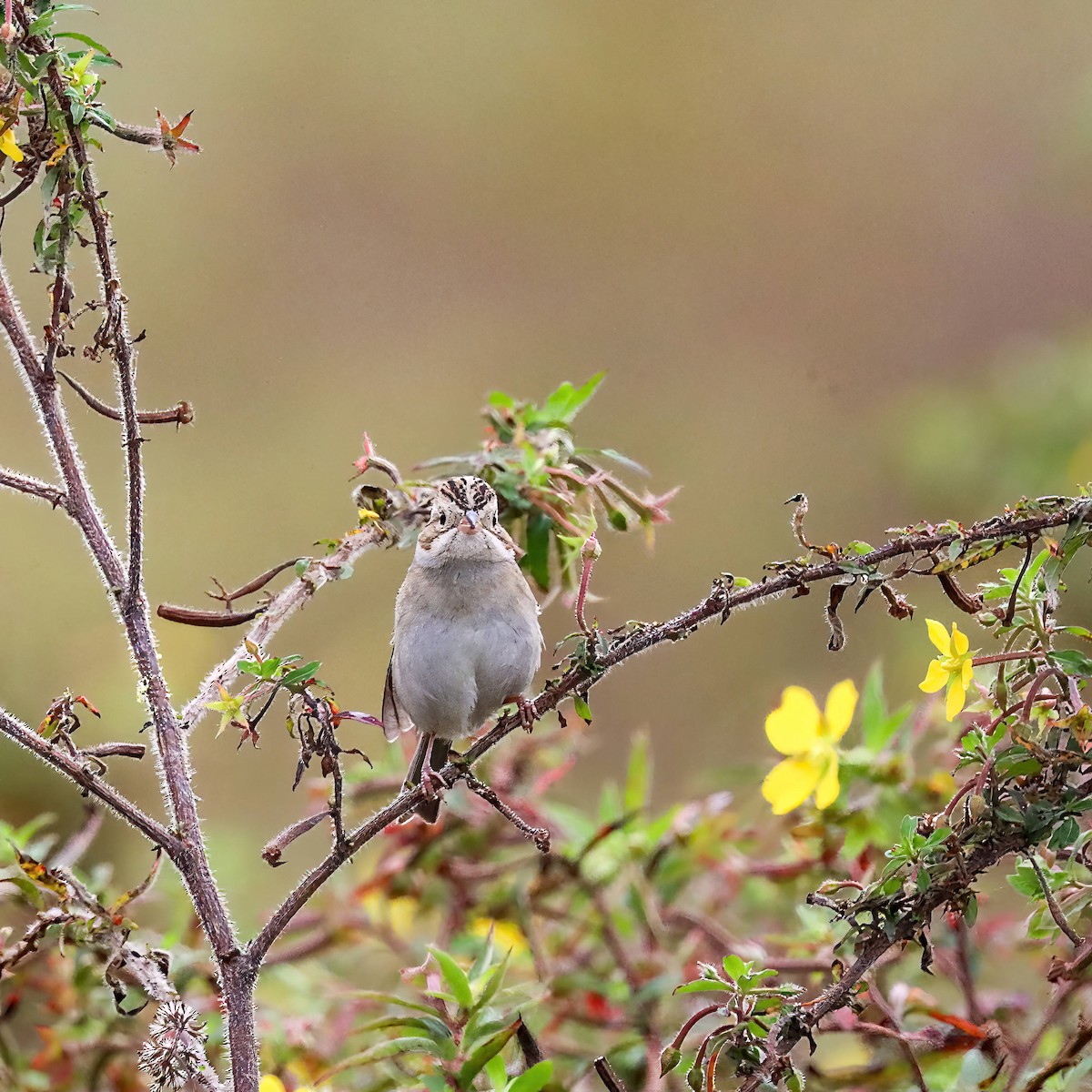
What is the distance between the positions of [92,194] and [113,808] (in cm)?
38

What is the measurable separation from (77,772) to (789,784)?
51cm

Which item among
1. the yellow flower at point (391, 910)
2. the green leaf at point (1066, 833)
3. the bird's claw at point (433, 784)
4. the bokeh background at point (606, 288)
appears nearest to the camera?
the green leaf at point (1066, 833)

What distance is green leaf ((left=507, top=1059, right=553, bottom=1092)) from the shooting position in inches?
33.3

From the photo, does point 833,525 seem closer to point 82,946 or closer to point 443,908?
point 443,908

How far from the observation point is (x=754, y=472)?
10.6 feet

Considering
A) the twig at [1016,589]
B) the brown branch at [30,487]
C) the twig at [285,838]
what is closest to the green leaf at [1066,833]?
the twig at [1016,589]

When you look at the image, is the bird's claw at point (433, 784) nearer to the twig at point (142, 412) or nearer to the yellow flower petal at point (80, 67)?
the twig at point (142, 412)

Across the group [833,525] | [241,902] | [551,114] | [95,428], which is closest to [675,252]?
[551,114]

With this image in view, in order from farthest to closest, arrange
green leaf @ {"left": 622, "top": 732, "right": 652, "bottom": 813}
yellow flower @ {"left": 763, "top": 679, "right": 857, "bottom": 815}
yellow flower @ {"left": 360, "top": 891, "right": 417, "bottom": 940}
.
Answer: yellow flower @ {"left": 360, "top": 891, "right": 417, "bottom": 940}, green leaf @ {"left": 622, "top": 732, "right": 652, "bottom": 813}, yellow flower @ {"left": 763, "top": 679, "right": 857, "bottom": 815}

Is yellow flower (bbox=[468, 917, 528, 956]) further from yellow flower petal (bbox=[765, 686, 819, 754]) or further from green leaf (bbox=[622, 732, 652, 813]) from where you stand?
yellow flower petal (bbox=[765, 686, 819, 754])

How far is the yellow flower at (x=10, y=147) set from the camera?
83 centimetres

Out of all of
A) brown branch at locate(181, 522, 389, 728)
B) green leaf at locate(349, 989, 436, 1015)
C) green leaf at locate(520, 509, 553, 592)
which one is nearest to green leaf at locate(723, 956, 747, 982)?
green leaf at locate(349, 989, 436, 1015)

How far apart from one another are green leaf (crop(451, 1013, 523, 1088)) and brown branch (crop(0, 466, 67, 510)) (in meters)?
0.47

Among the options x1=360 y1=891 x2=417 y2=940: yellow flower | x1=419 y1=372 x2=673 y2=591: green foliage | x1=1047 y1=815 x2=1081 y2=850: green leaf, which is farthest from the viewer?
x1=360 y1=891 x2=417 y2=940: yellow flower
